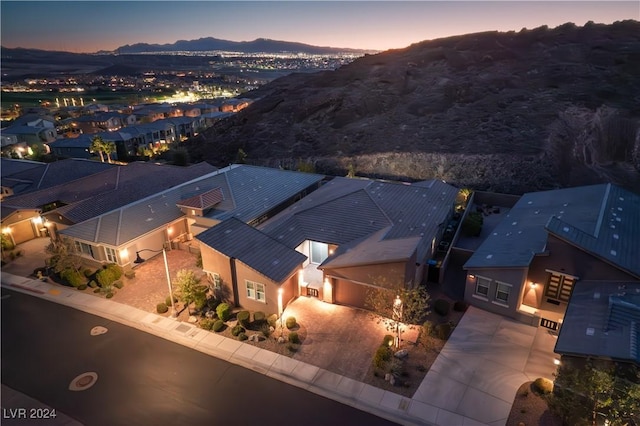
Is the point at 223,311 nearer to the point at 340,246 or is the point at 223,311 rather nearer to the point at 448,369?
the point at 340,246

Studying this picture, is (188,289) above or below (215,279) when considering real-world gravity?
above

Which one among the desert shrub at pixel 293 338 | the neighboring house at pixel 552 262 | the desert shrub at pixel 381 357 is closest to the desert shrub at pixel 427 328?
the desert shrub at pixel 381 357

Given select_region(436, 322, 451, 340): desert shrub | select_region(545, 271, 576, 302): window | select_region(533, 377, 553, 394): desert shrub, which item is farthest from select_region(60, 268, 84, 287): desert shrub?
select_region(545, 271, 576, 302): window

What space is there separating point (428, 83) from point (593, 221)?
3381 inches

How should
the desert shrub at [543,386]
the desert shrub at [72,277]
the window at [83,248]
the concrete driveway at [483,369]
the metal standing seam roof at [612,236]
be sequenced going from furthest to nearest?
the window at [83,248], the desert shrub at [72,277], the metal standing seam roof at [612,236], the desert shrub at [543,386], the concrete driveway at [483,369]

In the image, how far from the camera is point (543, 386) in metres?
20.4

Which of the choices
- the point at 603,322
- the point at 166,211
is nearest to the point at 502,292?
the point at 603,322

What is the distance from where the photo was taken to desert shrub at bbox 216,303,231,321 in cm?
2659

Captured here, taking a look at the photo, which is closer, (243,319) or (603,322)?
(603,322)

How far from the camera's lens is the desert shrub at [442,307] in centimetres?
2709

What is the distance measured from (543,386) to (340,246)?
661 inches

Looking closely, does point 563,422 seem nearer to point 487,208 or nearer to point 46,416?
point 46,416

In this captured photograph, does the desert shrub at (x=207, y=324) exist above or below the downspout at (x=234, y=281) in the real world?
below

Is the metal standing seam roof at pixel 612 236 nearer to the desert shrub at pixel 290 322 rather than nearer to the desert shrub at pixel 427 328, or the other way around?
the desert shrub at pixel 427 328
